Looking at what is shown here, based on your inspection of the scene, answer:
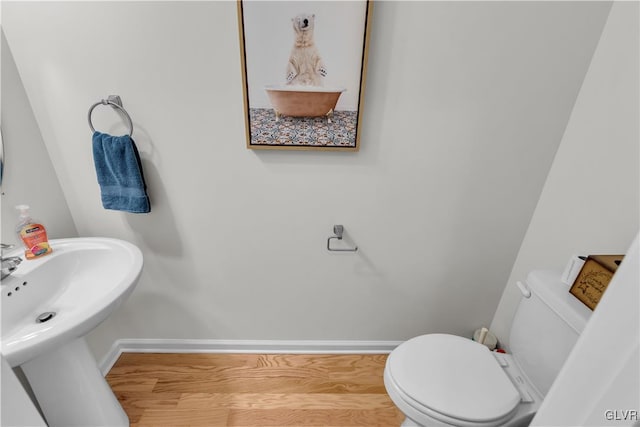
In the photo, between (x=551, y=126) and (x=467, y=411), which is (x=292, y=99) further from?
(x=467, y=411)

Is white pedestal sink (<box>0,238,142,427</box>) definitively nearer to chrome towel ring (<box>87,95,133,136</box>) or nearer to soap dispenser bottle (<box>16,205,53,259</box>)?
soap dispenser bottle (<box>16,205,53,259</box>)

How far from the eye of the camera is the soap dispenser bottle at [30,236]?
99cm

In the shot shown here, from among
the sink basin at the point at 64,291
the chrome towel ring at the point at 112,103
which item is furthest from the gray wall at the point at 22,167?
the chrome towel ring at the point at 112,103

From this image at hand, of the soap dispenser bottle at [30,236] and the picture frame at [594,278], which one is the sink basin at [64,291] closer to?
the soap dispenser bottle at [30,236]

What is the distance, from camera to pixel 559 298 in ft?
2.99

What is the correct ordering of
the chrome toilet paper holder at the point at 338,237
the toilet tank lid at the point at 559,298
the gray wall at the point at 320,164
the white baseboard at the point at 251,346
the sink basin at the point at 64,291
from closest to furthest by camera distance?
the sink basin at the point at 64,291
the toilet tank lid at the point at 559,298
the gray wall at the point at 320,164
the chrome toilet paper holder at the point at 338,237
the white baseboard at the point at 251,346

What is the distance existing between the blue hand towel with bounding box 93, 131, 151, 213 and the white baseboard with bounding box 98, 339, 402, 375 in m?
0.88

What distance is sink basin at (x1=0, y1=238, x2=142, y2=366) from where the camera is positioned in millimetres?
720

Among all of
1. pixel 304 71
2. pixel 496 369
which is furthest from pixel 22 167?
pixel 496 369

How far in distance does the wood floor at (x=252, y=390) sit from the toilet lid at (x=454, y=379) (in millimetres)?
486

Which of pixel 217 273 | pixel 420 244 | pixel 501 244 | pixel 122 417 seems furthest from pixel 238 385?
pixel 501 244

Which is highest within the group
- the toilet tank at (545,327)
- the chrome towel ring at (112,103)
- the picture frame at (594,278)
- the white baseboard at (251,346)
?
the chrome towel ring at (112,103)

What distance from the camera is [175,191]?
122 centimetres

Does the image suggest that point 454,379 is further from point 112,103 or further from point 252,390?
point 112,103
